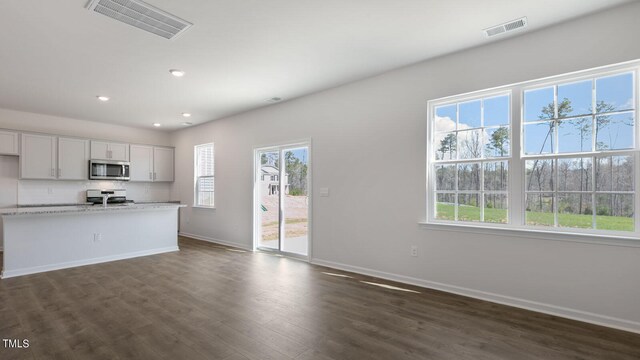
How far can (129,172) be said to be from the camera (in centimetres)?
742

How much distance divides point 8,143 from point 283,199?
532cm

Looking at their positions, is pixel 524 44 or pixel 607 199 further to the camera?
pixel 524 44

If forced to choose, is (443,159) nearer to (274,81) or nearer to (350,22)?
(350,22)

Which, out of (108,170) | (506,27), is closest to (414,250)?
(506,27)

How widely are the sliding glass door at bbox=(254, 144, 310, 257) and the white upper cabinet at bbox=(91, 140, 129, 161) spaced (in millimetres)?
3601

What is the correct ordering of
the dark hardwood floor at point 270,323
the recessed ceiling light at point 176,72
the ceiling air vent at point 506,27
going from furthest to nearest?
the recessed ceiling light at point 176,72
the ceiling air vent at point 506,27
the dark hardwood floor at point 270,323

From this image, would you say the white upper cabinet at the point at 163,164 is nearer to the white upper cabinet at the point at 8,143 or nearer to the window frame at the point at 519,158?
the white upper cabinet at the point at 8,143

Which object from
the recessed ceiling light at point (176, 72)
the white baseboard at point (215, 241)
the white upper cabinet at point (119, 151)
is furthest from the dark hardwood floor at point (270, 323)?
the white upper cabinet at point (119, 151)

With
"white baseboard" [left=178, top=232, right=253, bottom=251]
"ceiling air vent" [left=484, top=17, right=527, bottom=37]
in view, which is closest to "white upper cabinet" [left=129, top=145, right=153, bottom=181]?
"white baseboard" [left=178, top=232, right=253, bottom=251]

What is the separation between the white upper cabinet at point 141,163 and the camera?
755 centimetres

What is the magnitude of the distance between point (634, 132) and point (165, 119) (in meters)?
7.63

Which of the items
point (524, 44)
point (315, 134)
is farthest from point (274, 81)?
point (524, 44)

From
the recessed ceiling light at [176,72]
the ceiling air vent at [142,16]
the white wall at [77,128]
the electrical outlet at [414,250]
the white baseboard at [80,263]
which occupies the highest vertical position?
the ceiling air vent at [142,16]

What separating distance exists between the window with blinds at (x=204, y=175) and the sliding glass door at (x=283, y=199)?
68.4 inches
